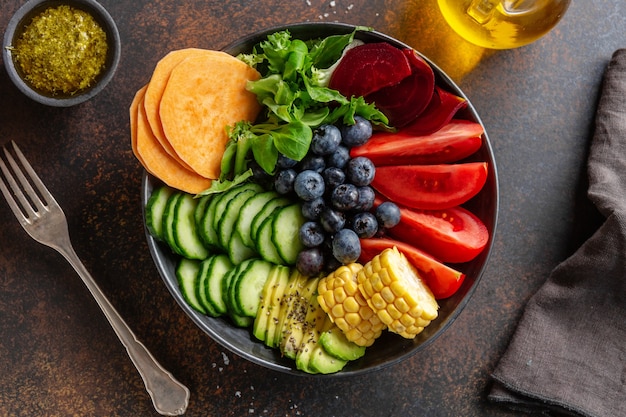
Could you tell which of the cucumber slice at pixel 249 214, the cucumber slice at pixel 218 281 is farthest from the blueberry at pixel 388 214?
the cucumber slice at pixel 218 281

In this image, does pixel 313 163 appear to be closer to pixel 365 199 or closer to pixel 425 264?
pixel 365 199

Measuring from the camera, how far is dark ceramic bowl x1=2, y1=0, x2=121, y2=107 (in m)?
1.93

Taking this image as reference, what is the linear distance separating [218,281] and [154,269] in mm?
336

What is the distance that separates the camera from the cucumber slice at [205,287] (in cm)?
190

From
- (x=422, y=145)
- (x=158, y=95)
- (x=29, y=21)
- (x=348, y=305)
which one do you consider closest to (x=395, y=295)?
(x=348, y=305)

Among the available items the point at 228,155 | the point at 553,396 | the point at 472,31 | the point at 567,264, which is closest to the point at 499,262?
the point at 567,264

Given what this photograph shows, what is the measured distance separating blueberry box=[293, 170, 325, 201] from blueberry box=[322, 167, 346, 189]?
0.02m

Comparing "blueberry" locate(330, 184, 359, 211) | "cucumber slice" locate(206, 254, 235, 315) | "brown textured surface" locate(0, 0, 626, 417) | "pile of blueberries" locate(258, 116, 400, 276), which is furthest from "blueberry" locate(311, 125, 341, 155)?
"brown textured surface" locate(0, 0, 626, 417)

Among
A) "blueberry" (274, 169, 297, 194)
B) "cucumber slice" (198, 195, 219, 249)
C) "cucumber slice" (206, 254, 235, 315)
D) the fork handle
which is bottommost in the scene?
the fork handle

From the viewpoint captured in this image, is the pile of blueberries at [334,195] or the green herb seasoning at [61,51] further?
the green herb seasoning at [61,51]

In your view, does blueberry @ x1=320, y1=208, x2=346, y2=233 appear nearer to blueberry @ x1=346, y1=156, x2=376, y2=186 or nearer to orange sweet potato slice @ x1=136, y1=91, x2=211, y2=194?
blueberry @ x1=346, y1=156, x2=376, y2=186

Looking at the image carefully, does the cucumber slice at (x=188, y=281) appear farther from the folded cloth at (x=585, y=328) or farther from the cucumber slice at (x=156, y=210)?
the folded cloth at (x=585, y=328)

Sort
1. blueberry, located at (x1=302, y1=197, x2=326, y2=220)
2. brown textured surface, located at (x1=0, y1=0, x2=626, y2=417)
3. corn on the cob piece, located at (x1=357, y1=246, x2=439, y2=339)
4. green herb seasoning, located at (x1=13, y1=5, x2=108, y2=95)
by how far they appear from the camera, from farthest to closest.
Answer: brown textured surface, located at (x1=0, y1=0, x2=626, y2=417) → green herb seasoning, located at (x1=13, y1=5, x2=108, y2=95) → blueberry, located at (x1=302, y1=197, x2=326, y2=220) → corn on the cob piece, located at (x1=357, y1=246, x2=439, y2=339)

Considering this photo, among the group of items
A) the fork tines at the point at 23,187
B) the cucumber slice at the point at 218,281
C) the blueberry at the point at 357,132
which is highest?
the blueberry at the point at 357,132
